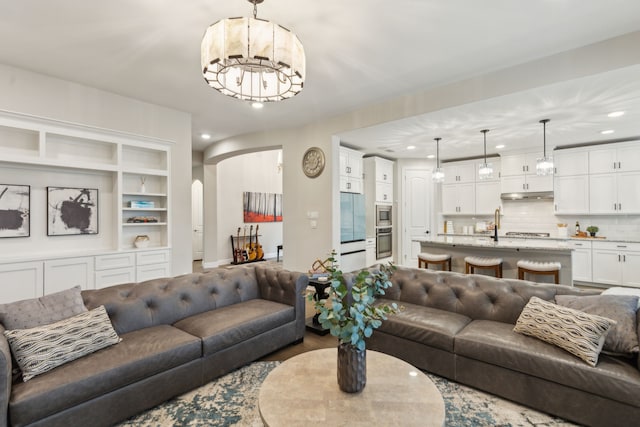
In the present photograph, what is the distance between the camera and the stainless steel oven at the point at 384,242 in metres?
6.81

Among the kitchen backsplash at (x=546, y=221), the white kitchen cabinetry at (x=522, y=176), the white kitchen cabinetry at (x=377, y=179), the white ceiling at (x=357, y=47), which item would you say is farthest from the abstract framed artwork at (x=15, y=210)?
the white kitchen cabinetry at (x=522, y=176)

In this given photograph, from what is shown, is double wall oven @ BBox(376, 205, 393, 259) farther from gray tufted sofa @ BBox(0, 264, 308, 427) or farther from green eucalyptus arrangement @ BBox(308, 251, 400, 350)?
green eucalyptus arrangement @ BBox(308, 251, 400, 350)

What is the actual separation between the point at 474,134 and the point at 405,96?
1780 millimetres

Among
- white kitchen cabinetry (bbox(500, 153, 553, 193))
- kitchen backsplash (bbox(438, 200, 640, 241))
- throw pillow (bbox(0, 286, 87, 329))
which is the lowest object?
throw pillow (bbox(0, 286, 87, 329))

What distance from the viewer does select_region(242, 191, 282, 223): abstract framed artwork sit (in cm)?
866

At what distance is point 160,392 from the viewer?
2.01 meters

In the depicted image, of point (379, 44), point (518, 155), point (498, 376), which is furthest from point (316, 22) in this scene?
point (518, 155)

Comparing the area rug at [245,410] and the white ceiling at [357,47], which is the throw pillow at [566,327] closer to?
the area rug at [245,410]

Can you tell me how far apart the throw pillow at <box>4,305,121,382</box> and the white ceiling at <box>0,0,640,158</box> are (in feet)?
7.48

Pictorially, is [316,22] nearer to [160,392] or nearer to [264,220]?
[160,392]

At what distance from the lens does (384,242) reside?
7031 mm

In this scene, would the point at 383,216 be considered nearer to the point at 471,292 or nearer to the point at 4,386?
the point at 471,292

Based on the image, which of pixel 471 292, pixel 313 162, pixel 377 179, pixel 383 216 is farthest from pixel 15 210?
pixel 383 216

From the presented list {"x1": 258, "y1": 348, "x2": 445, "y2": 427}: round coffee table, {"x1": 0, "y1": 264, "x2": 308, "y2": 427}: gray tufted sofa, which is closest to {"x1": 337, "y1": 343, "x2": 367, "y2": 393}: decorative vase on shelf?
{"x1": 258, "y1": 348, "x2": 445, "y2": 427}: round coffee table
